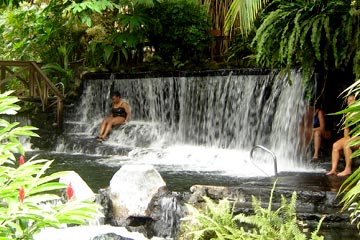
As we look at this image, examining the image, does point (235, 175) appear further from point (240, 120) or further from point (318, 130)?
point (240, 120)

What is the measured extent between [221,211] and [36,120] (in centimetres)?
1026

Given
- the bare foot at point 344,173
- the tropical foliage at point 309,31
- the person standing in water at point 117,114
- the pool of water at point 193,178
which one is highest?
the tropical foliage at point 309,31

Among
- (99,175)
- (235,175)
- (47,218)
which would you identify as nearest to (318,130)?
(235,175)

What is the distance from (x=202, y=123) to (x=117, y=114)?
7.00 ft

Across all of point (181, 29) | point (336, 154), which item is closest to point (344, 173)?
point (336, 154)

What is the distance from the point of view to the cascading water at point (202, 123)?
9445 mm

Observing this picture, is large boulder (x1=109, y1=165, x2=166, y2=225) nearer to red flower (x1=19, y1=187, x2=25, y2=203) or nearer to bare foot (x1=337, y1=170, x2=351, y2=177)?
bare foot (x1=337, y1=170, x2=351, y2=177)

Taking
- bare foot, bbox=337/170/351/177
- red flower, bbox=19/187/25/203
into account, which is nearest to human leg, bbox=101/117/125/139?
bare foot, bbox=337/170/351/177

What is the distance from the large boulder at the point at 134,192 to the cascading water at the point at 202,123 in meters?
2.10

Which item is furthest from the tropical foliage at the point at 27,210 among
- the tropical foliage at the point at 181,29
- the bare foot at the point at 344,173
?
the tropical foliage at the point at 181,29

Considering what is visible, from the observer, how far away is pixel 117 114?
12352 millimetres

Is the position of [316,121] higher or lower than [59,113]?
higher

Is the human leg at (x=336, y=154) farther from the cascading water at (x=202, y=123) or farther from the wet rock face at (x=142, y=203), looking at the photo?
the wet rock face at (x=142, y=203)

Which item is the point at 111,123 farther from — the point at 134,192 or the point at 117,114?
the point at 134,192
